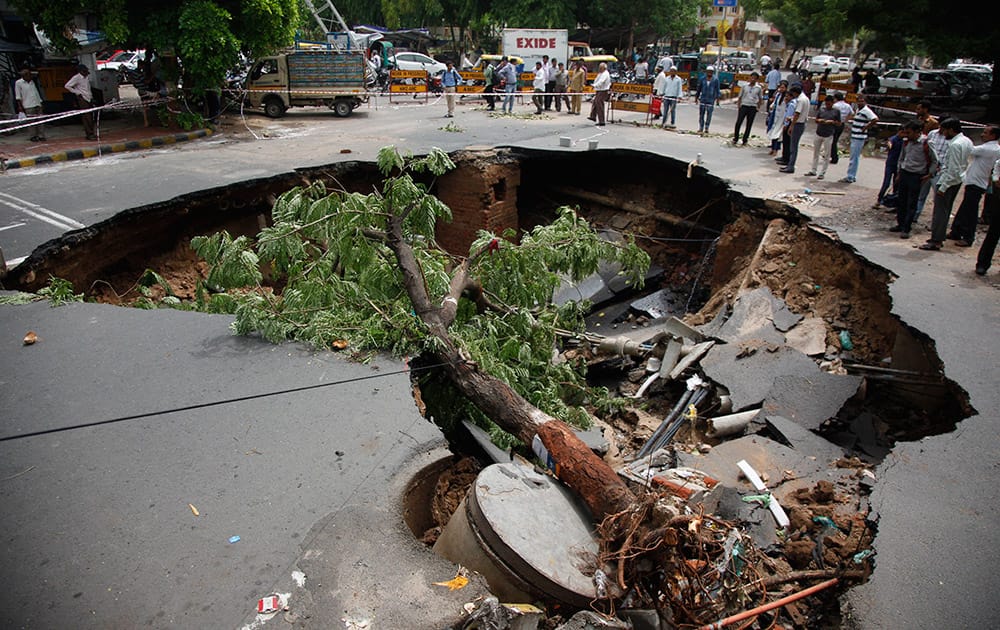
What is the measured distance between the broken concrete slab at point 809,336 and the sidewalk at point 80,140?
12574 mm

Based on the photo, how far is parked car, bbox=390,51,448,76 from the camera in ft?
88.8

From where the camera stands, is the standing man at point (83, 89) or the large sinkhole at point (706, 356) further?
the standing man at point (83, 89)

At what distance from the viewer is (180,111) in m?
15.0

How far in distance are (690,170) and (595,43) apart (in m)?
29.7

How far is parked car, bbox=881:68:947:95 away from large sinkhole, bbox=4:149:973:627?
17916 millimetres

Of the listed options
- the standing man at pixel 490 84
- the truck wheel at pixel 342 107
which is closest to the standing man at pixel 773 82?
the standing man at pixel 490 84

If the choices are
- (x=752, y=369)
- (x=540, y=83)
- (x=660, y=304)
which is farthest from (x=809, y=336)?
(x=540, y=83)

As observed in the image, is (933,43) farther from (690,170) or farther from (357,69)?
(357,69)

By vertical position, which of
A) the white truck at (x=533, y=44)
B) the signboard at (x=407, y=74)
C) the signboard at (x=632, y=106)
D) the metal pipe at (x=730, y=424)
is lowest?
the metal pipe at (x=730, y=424)

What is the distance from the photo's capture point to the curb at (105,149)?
37.5 ft

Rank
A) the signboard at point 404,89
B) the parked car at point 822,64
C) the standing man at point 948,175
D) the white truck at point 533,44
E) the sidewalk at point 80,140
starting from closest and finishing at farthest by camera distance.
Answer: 1. the standing man at point 948,175
2. the sidewalk at point 80,140
3. the signboard at point 404,89
4. the white truck at point 533,44
5. the parked car at point 822,64

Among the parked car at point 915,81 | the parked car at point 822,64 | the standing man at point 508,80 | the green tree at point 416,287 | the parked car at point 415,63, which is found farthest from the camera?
the parked car at point 822,64

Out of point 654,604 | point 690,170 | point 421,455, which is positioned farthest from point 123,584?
point 690,170

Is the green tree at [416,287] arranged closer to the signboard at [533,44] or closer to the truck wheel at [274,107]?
the truck wheel at [274,107]
